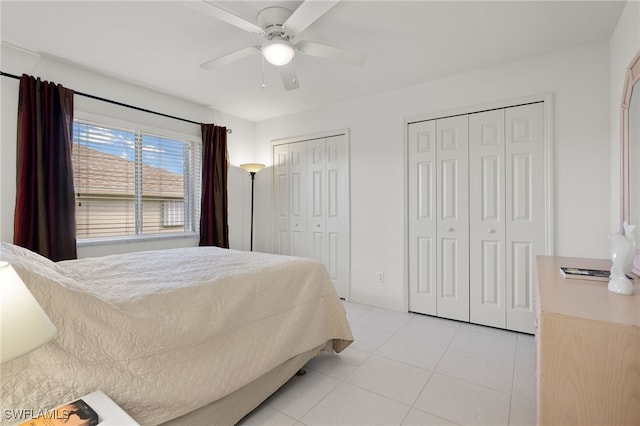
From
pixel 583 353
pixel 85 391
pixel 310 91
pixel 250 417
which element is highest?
pixel 310 91

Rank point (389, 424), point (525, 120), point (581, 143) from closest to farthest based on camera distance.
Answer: point (389, 424) < point (581, 143) < point (525, 120)

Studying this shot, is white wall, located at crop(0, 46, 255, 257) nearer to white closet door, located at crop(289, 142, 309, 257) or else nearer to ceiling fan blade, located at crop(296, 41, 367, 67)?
white closet door, located at crop(289, 142, 309, 257)

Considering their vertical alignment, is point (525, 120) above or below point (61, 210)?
above

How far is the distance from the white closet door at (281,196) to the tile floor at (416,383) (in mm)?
1920

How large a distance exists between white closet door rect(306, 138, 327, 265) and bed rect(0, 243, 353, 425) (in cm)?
174

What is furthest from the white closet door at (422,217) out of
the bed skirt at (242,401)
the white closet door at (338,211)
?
the bed skirt at (242,401)

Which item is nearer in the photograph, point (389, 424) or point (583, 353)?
point (583, 353)

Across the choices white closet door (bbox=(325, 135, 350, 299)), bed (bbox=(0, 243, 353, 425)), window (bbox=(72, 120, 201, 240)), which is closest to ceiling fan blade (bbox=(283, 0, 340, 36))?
bed (bbox=(0, 243, 353, 425))

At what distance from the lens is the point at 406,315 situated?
3227 millimetres

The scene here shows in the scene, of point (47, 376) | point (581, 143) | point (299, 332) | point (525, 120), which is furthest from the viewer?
point (525, 120)

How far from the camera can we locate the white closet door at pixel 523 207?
2.63 m

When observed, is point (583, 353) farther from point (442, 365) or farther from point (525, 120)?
point (525, 120)

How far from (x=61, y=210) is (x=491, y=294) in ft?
13.0

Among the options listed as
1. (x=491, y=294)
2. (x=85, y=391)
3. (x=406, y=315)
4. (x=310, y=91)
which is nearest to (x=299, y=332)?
(x=85, y=391)
